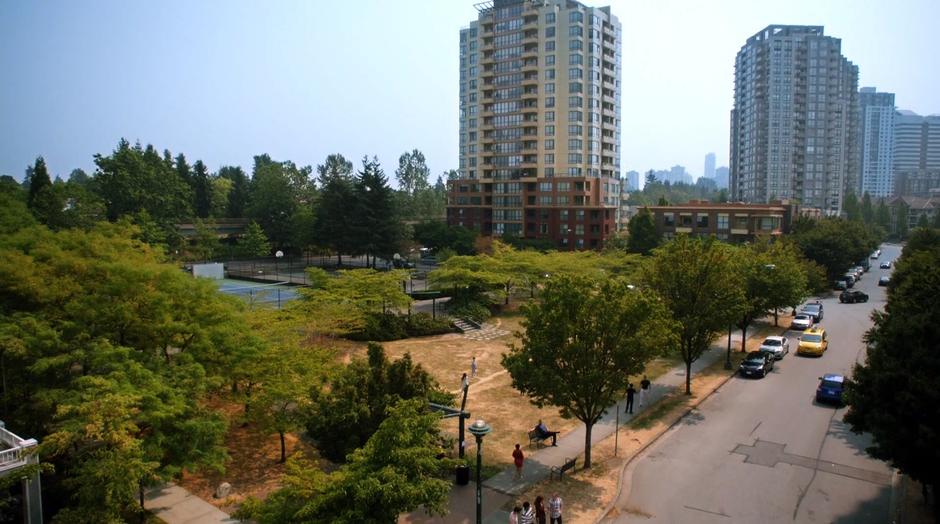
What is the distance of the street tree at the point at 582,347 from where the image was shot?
20891mm

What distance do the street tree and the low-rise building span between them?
56.8 metres

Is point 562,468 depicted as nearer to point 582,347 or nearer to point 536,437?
point 536,437

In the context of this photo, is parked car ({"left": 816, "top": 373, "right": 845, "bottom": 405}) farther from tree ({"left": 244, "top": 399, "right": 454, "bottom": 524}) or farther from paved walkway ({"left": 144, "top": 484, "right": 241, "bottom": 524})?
paved walkway ({"left": 144, "top": 484, "right": 241, "bottom": 524})

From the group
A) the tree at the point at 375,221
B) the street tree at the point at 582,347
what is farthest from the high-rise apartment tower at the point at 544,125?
the street tree at the point at 582,347

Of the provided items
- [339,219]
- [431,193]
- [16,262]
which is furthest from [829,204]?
[16,262]

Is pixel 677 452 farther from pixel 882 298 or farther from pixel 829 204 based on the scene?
pixel 829 204

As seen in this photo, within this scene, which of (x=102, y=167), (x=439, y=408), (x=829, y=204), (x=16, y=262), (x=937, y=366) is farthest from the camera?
(x=829, y=204)

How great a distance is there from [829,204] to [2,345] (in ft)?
528

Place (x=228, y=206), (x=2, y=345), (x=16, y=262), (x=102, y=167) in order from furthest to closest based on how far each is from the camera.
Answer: (x=228, y=206) < (x=102, y=167) < (x=16, y=262) < (x=2, y=345)

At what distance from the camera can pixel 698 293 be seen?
98.4ft

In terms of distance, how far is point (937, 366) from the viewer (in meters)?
15.9

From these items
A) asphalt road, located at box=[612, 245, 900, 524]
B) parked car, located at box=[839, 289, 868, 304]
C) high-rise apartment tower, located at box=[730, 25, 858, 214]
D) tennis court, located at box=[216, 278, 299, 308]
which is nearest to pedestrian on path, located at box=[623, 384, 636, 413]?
asphalt road, located at box=[612, 245, 900, 524]

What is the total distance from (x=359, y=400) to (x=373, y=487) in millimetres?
7267

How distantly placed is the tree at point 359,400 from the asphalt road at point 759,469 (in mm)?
7362
